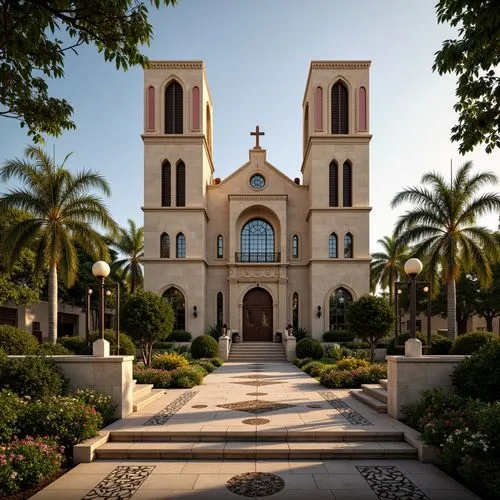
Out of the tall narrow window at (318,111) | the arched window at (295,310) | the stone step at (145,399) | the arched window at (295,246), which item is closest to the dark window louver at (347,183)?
the tall narrow window at (318,111)

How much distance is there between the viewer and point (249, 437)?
8.34m

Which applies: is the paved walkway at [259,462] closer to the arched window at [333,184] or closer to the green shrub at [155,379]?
the green shrub at [155,379]

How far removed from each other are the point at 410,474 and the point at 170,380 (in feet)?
31.1

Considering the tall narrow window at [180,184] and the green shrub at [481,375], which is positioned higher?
the tall narrow window at [180,184]

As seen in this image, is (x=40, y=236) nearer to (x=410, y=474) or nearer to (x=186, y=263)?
(x=186, y=263)

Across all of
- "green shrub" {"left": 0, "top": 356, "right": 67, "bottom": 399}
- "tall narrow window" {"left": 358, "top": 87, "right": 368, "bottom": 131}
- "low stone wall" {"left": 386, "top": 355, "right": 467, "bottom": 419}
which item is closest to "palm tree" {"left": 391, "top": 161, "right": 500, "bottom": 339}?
"tall narrow window" {"left": 358, "top": 87, "right": 368, "bottom": 131}

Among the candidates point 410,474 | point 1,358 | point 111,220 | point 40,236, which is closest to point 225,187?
point 111,220

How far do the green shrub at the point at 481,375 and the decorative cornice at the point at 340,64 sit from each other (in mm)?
26059

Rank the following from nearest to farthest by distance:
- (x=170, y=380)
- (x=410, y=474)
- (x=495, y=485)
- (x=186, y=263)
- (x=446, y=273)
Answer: (x=495, y=485) → (x=410, y=474) → (x=170, y=380) → (x=446, y=273) → (x=186, y=263)

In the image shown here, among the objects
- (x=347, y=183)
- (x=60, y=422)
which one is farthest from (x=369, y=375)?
(x=347, y=183)

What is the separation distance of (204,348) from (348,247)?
11990mm

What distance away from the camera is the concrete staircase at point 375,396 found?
10.6 metres

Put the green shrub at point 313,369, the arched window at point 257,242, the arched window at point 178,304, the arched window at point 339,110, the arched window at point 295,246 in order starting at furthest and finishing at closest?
the arched window at point 257,242 → the arched window at point 295,246 → the arched window at point 339,110 → the arched window at point 178,304 → the green shrub at point 313,369

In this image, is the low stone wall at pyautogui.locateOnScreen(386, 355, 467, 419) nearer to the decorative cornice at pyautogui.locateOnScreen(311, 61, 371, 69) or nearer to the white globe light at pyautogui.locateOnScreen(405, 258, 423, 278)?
the white globe light at pyautogui.locateOnScreen(405, 258, 423, 278)
